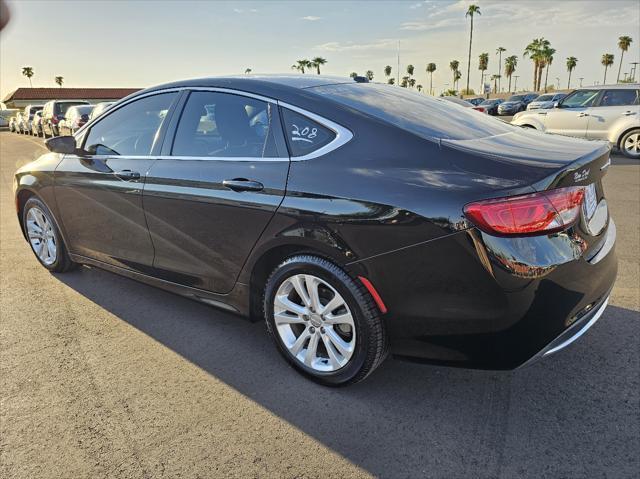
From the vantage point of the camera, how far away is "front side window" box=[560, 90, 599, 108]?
40.4 feet

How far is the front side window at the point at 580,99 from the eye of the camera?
1233cm

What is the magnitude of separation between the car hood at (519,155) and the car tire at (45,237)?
363 centimetres

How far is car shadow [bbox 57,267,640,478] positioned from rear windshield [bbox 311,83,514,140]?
1.38m

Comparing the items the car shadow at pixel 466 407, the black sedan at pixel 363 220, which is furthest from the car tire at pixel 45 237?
the car shadow at pixel 466 407

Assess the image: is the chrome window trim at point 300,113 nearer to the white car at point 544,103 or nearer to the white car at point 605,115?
the white car at point 605,115

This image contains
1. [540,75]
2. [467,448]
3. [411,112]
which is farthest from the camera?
[540,75]

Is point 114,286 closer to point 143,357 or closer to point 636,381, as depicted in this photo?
point 143,357

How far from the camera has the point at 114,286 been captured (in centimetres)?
444

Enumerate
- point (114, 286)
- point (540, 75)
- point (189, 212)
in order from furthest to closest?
1. point (540, 75)
2. point (114, 286)
3. point (189, 212)

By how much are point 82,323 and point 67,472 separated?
1637mm

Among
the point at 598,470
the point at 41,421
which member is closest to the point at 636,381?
the point at 598,470

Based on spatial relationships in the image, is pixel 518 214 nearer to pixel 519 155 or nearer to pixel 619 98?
pixel 519 155

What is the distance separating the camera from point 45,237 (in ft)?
15.5

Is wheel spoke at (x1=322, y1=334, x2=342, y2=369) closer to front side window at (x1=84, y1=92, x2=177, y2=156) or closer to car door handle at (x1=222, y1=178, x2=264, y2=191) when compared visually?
car door handle at (x1=222, y1=178, x2=264, y2=191)
